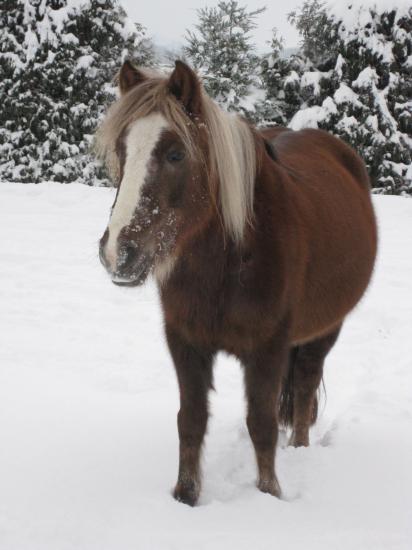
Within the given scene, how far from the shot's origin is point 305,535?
2.31 m

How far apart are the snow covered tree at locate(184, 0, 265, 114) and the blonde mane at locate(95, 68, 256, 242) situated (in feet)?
58.8

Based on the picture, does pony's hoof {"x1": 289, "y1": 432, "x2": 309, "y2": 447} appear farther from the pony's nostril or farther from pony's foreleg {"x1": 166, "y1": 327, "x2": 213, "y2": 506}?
the pony's nostril

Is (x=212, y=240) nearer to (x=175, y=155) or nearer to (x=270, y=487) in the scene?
(x=175, y=155)

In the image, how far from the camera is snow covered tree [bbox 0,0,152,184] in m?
17.4

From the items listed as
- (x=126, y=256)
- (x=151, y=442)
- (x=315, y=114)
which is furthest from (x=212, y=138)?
(x=315, y=114)

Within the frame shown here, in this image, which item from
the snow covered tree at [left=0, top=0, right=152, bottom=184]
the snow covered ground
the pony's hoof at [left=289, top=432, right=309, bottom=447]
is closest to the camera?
the snow covered ground

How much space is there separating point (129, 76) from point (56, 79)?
16541 mm

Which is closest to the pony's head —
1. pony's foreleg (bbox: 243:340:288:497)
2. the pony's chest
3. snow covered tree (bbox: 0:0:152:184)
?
the pony's chest

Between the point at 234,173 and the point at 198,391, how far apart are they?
99 cm

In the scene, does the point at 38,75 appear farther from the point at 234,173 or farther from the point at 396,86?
the point at 234,173

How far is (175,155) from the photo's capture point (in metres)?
2.11

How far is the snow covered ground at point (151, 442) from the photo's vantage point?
229 centimetres

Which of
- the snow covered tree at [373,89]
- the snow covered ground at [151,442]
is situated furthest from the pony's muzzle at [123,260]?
the snow covered tree at [373,89]

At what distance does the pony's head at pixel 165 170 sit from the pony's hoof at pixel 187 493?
1.00m
